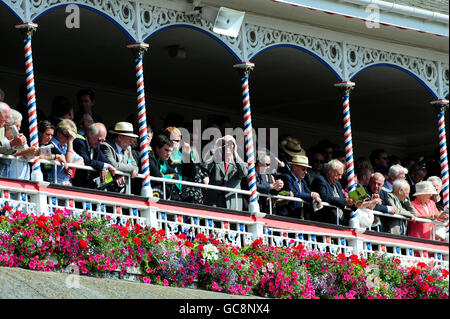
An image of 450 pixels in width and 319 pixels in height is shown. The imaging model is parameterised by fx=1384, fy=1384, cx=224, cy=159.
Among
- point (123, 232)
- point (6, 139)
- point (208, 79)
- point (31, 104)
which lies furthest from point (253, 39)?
point (6, 139)

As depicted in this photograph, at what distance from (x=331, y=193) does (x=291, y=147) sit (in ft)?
3.97

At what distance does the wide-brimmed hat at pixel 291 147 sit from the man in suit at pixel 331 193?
2.03ft

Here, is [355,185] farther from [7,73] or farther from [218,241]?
[7,73]

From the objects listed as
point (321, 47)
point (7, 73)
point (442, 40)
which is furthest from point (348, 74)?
point (7, 73)

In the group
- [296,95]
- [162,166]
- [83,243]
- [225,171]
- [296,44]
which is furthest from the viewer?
[296,95]

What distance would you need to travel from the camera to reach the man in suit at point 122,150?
64.5ft

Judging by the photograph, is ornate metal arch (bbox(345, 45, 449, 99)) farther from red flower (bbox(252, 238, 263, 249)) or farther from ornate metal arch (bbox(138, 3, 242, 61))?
red flower (bbox(252, 238, 263, 249))

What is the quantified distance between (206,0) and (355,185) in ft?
13.9

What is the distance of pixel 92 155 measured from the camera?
19469 millimetres

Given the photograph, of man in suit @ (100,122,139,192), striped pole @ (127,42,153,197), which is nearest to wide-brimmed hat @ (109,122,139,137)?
man in suit @ (100,122,139,192)

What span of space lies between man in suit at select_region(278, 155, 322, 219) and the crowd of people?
0.05 feet

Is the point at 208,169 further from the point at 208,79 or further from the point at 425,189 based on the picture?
the point at 425,189
